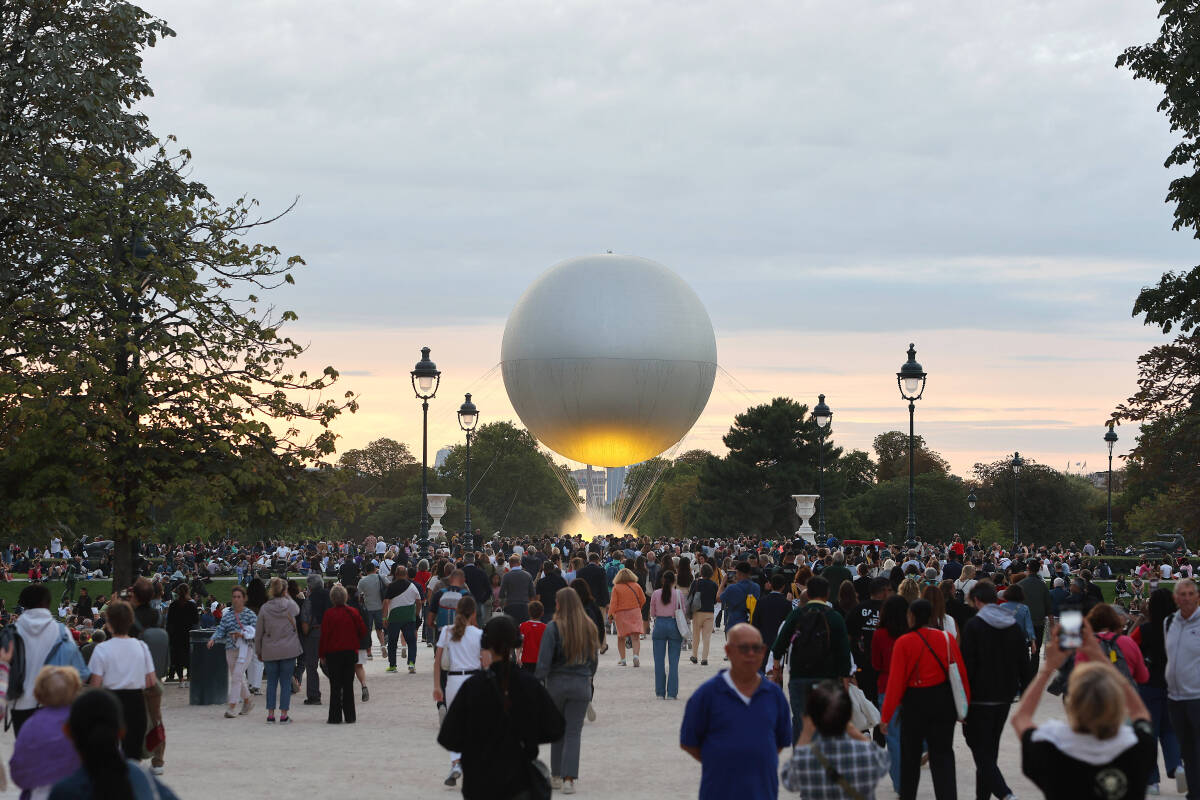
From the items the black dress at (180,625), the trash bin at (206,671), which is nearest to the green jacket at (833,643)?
the trash bin at (206,671)

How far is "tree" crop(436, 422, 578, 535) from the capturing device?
139750 millimetres

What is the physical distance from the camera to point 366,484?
5896 inches

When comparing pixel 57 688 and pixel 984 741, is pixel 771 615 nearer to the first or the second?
pixel 984 741

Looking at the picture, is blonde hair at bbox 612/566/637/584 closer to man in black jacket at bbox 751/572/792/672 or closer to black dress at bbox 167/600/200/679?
man in black jacket at bbox 751/572/792/672

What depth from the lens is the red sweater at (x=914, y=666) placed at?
33.2 feet

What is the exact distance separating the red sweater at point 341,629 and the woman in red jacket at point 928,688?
7.47m

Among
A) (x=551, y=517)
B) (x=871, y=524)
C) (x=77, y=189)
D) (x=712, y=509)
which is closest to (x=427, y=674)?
(x=77, y=189)

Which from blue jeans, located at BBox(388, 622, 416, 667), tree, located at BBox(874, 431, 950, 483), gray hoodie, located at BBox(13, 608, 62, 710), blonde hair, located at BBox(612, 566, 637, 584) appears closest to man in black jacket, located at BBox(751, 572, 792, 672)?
blonde hair, located at BBox(612, 566, 637, 584)

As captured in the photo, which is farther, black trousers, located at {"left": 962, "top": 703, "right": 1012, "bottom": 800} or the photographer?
black trousers, located at {"left": 962, "top": 703, "right": 1012, "bottom": 800}

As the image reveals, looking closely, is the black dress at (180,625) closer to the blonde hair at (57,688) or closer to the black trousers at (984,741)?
the black trousers at (984,741)

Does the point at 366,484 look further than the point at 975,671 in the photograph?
Yes

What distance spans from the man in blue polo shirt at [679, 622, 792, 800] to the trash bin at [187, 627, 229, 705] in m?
12.1

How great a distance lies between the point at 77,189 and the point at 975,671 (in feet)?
49.5

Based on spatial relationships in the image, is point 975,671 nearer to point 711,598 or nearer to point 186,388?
point 711,598
